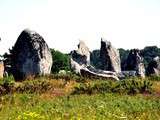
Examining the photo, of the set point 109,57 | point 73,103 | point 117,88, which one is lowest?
point 73,103

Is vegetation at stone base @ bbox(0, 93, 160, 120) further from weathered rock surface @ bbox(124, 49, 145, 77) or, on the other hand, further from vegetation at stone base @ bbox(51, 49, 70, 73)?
vegetation at stone base @ bbox(51, 49, 70, 73)

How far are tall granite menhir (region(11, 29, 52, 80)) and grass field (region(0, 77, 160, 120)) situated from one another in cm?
609

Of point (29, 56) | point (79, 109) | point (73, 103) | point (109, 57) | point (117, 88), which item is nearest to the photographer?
point (79, 109)

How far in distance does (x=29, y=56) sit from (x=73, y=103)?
1951cm

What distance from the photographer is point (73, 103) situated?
876 inches

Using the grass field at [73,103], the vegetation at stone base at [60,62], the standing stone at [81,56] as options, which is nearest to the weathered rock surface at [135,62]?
the standing stone at [81,56]

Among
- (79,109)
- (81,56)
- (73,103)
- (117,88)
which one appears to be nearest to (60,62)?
(81,56)

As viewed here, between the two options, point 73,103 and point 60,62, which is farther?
point 60,62

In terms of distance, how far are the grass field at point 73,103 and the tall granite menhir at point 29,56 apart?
20.0ft

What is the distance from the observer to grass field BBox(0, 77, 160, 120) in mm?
17125

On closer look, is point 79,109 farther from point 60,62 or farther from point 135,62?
point 60,62

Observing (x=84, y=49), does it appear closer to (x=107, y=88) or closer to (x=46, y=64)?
(x=46, y=64)

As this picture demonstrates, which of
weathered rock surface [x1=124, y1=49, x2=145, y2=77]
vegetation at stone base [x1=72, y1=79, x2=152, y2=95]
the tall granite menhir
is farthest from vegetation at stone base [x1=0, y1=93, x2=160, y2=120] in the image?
weathered rock surface [x1=124, y1=49, x2=145, y2=77]

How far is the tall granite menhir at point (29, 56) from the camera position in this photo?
41000 mm
